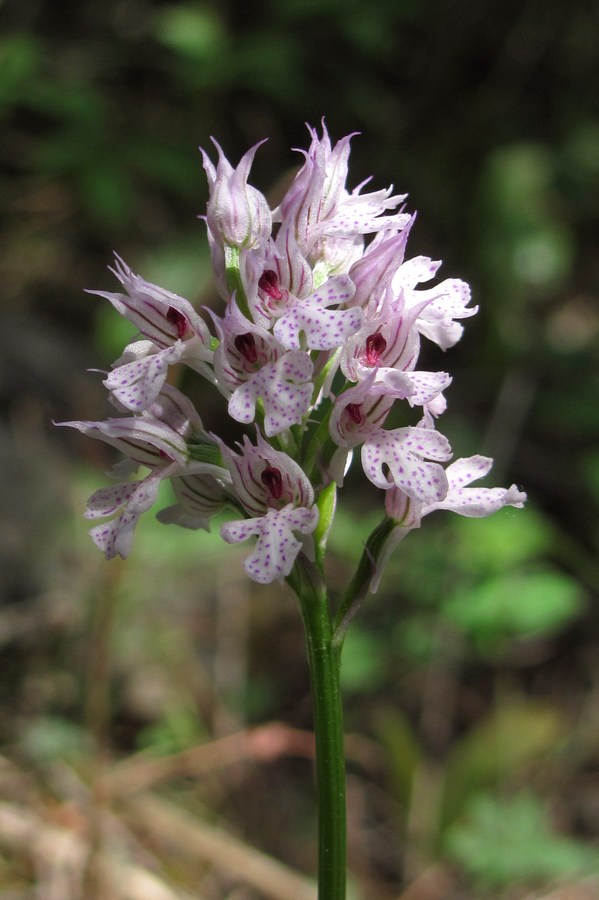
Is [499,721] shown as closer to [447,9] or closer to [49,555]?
[49,555]

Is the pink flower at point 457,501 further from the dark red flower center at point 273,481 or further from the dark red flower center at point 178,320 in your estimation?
the dark red flower center at point 178,320

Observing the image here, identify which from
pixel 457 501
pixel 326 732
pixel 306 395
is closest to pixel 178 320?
pixel 306 395

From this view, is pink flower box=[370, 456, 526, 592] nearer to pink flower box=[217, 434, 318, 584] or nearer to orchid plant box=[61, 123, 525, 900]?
orchid plant box=[61, 123, 525, 900]

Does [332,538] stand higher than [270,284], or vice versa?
[270,284]

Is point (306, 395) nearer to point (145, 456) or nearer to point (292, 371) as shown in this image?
point (292, 371)

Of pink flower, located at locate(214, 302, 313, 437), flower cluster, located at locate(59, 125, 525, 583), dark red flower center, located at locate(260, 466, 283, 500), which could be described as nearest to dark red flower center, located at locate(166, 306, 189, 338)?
flower cluster, located at locate(59, 125, 525, 583)

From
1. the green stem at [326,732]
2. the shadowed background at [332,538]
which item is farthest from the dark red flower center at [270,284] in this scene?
the shadowed background at [332,538]

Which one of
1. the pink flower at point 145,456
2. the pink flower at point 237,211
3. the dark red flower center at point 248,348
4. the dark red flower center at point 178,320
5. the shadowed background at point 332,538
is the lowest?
the shadowed background at point 332,538
